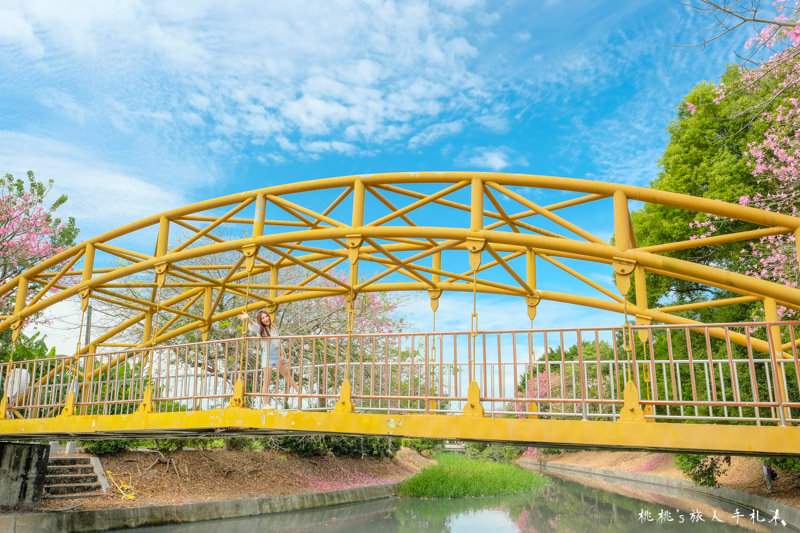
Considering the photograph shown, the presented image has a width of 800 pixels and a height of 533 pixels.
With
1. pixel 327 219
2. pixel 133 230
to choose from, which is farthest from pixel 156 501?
pixel 327 219

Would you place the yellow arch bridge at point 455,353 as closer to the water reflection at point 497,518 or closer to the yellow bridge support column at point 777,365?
the yellow bridge support column at point 777,365

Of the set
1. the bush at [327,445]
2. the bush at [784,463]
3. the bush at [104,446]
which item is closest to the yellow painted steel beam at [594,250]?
the bush at [104,446]

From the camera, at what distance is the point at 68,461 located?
15.8 meters

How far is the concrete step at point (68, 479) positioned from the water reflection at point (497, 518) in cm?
262

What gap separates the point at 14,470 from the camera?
43.5 feet

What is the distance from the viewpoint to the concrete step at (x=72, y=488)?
14.6 metres

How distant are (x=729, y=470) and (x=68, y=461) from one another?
22263mm

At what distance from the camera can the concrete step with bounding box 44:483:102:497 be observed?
1455 cm

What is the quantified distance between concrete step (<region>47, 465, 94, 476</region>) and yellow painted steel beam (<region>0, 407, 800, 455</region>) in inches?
278

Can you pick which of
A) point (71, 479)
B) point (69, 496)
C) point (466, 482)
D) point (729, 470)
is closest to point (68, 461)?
point (71, 479)

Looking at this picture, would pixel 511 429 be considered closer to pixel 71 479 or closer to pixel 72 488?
pixel 72 488

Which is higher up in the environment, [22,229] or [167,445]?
[22,229]

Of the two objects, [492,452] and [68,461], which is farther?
[492,452]

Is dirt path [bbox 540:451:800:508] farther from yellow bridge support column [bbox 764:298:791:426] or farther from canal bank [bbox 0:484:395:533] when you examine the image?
canal bank [bbox 0:484:395:533]
